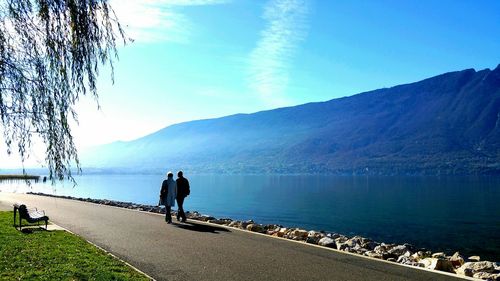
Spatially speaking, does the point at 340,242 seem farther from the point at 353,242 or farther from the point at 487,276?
the point at 487,276

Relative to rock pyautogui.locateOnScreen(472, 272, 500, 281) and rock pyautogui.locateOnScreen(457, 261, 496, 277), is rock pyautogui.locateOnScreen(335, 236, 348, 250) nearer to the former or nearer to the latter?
rock pyautogui.locateOnScreen(457, 261, 496, 277)

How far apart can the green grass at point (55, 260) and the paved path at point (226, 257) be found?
2.11 feet

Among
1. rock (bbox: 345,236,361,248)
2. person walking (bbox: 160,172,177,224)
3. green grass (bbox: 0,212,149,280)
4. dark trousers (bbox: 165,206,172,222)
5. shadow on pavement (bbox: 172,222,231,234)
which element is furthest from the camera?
person walking (bbox: 160,172,177,224)

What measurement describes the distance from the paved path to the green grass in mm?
643

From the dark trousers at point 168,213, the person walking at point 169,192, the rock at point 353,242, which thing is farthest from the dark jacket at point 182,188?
the rock at point 353,242

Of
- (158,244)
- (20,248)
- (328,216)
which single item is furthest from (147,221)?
(328,216)

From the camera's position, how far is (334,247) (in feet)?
47.1

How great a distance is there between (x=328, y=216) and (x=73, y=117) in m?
42.6

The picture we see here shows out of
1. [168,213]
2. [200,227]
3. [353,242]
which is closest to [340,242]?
[353,242]

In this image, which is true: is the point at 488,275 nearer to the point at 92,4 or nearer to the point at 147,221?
the point at 92,4

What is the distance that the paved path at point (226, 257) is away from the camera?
9945 mm

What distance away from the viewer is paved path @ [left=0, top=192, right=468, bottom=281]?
32.6ft

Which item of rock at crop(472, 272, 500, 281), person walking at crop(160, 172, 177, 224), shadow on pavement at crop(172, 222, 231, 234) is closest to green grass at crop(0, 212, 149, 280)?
shadow on pavement at crop(172, 222, 231, 234)

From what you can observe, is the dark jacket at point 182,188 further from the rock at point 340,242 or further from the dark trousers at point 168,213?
the rock at point 340,242
